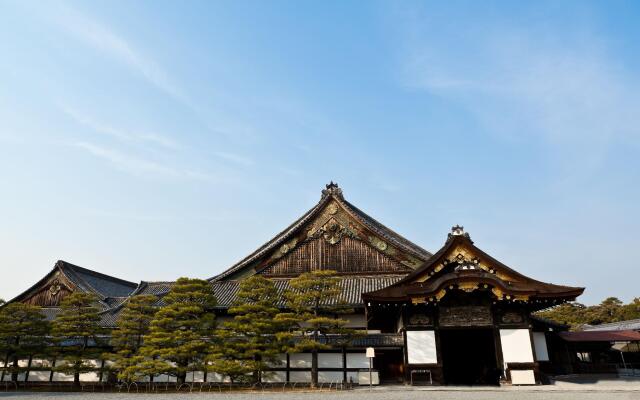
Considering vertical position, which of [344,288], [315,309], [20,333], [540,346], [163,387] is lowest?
[163,387]

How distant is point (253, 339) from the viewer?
64.3 ft

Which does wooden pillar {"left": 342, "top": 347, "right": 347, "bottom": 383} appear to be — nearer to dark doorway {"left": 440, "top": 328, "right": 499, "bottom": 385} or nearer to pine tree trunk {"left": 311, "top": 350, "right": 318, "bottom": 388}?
pine tree trunk {"left": 311, "top": 350, "right": 318, "bottom": 388}

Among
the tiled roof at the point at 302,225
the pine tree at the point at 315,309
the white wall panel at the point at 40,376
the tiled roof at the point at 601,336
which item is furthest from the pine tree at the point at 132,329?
the tiled roof at the point at 601,336

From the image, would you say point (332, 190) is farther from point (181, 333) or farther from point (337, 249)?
point (181, 333)

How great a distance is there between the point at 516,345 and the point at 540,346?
2459mm

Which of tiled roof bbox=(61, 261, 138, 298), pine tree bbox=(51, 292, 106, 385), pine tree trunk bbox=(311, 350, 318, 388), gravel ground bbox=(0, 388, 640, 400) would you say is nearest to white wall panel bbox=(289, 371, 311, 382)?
pine tree trunk bbox=(311, 350, 318, 388)

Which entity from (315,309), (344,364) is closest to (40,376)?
(315,309)

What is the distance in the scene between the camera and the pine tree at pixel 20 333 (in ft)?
75.5

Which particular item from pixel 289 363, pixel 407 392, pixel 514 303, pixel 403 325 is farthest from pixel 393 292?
pixel 289 363

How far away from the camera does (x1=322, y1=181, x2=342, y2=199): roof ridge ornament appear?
2906cm

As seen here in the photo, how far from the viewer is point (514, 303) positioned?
739 inches

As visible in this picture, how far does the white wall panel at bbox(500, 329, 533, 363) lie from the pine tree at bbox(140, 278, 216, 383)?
1359cm

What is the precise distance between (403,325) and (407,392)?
3.45 m

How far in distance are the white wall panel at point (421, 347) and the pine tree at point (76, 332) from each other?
53.9 ft
